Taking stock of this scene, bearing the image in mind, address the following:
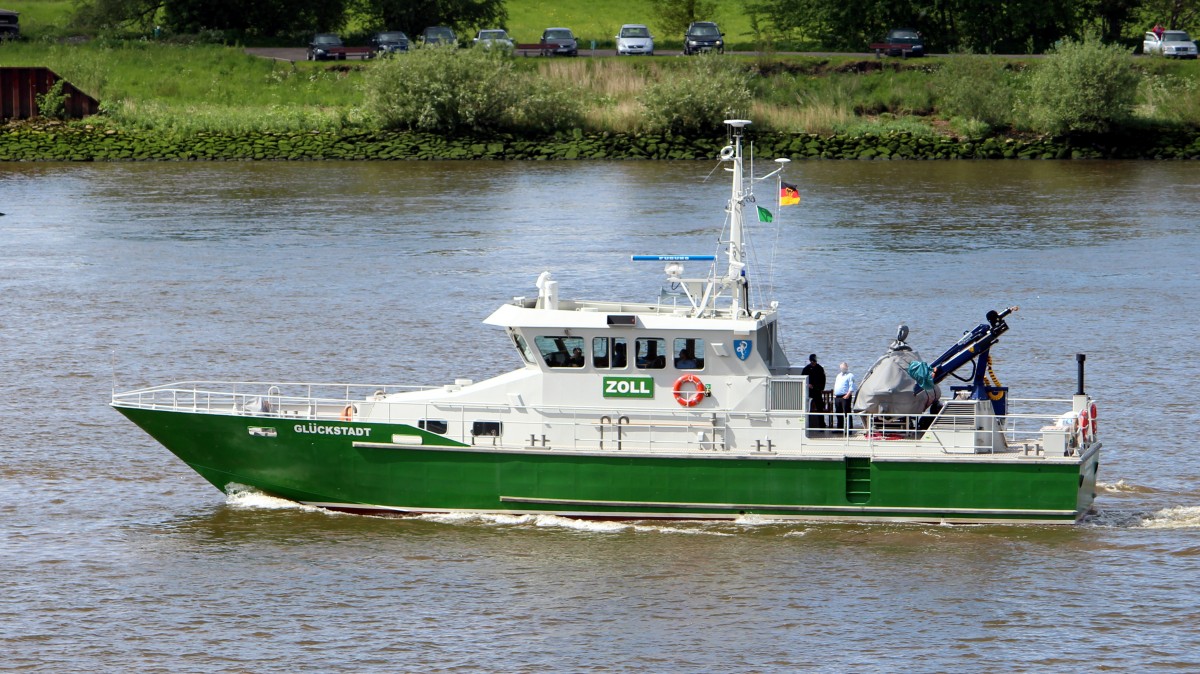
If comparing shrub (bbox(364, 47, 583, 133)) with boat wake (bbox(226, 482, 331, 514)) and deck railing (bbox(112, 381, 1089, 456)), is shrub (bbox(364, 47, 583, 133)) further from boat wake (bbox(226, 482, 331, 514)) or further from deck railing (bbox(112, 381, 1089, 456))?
deck railing (bbox(112, 381, 1089, 456))

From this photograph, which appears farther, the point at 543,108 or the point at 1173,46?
the point at 1173,46

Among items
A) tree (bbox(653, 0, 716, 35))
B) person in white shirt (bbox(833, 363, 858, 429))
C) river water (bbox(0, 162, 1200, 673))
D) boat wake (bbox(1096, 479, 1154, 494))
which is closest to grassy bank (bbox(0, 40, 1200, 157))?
river water (bbox(0, 162, 1200, 673))

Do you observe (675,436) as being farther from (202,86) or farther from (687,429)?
(202,86)

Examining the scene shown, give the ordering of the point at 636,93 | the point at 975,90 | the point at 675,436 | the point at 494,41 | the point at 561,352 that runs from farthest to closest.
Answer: the point at 636,93 < the point at 494,41 < the point at 975,90 < the point at 561,352 < the point at 675,436

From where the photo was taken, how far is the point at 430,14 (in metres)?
79.0

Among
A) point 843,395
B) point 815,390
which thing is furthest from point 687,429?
point 843,395

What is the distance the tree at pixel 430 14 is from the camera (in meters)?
78.6

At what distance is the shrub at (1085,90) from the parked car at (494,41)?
21868mm

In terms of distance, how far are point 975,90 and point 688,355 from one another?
47.9m

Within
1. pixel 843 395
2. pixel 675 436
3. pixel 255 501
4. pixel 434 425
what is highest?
pixel 843 395

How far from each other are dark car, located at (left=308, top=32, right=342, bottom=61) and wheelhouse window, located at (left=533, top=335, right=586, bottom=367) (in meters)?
54.4

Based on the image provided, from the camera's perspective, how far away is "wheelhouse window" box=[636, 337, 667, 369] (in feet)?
69.0

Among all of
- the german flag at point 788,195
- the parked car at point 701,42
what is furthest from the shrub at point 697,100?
the german flag at point 788,195

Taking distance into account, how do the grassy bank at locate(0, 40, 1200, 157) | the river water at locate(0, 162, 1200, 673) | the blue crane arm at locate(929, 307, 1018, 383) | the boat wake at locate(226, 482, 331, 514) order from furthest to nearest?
1. the grassy bank at locate(0, 40, 1200, 157)
2. the boat wake at locate(226, 482, 331, 514)
3. the blue crane arm at locate(929, 307, 1018, 383)
4. the river water at locate(0, 162, 1200, 673)
